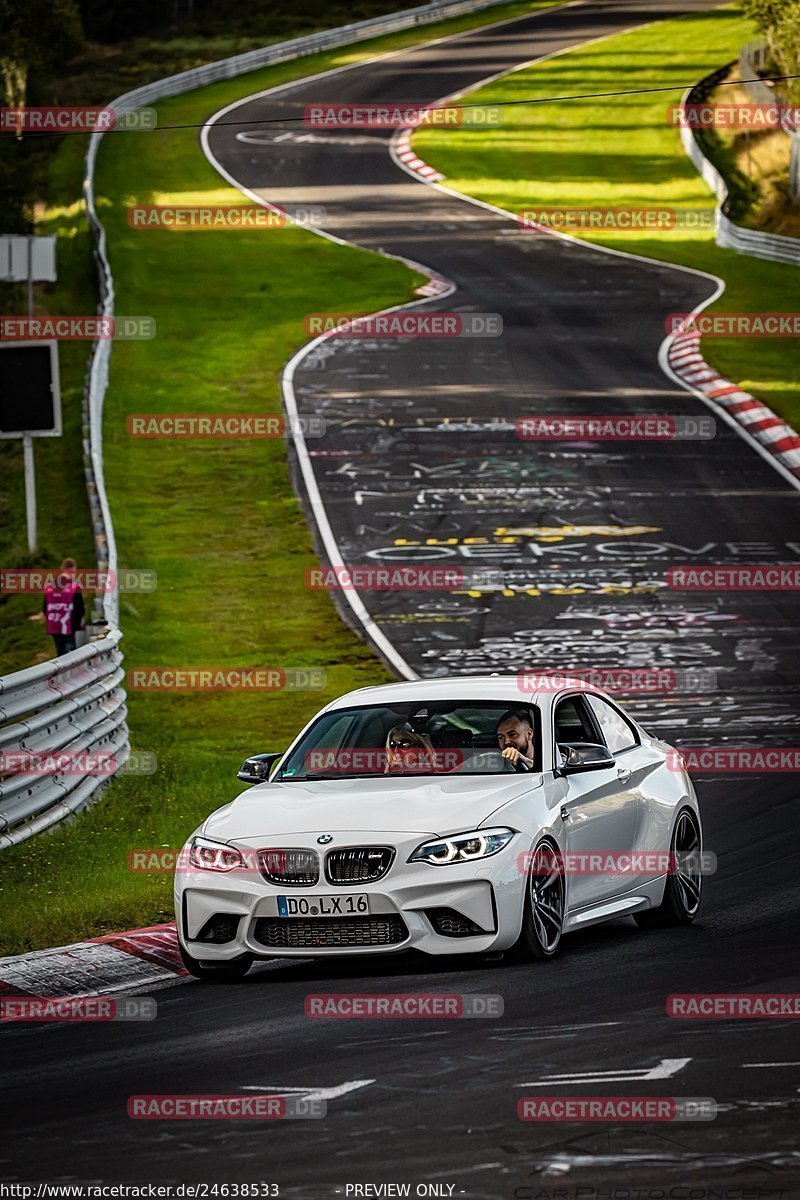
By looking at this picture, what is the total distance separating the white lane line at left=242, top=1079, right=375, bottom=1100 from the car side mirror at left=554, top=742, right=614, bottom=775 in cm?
318

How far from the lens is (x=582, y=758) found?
416 inches

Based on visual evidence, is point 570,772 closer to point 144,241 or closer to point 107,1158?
point 107,1158

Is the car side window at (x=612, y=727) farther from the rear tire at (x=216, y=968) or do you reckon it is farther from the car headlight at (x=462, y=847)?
the rear tire at (x=216, y=968)

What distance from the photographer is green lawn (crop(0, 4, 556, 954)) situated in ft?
47.1

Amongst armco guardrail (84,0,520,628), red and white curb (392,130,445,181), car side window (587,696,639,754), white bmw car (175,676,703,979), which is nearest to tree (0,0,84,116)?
armco guardrail (84,0,520,628)

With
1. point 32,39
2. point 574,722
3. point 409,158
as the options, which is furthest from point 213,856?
point 32,39

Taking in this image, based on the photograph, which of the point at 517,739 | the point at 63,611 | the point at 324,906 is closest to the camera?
the point at 324,906

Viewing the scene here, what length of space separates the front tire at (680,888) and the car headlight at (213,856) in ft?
8.48

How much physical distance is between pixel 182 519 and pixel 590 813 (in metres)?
20.6

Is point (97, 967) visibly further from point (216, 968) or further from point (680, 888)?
point (680, 888)

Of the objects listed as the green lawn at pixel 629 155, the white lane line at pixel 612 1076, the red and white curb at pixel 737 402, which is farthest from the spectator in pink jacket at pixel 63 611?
the green lawn at pixel 629 155

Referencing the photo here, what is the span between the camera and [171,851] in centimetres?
1397

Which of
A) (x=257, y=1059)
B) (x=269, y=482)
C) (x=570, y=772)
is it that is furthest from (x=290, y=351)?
(x=257, y=1059)

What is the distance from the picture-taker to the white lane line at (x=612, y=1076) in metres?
7.46
